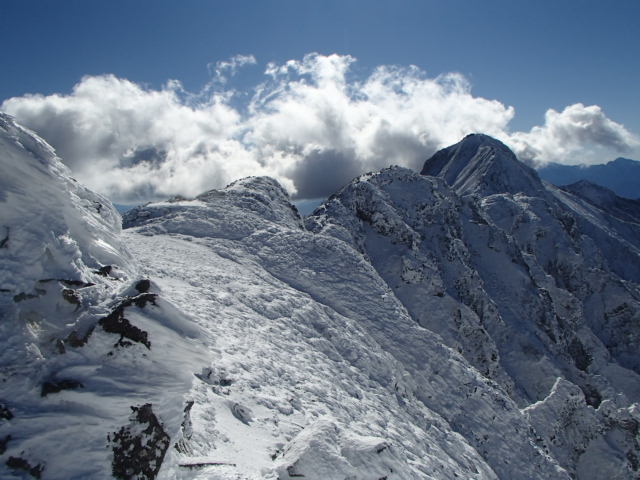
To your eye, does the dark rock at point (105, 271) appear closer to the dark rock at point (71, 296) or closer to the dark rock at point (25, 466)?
the dark rock at point (71, 296)

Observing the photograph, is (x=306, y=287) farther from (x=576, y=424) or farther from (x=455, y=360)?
(x=576, y=424)

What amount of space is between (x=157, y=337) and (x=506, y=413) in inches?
1007

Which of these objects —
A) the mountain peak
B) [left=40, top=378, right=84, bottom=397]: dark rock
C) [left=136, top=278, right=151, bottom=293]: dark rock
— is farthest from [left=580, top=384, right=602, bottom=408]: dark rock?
the mountain peak

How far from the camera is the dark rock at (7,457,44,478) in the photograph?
6.33 m

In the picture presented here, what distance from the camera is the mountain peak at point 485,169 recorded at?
101 meters

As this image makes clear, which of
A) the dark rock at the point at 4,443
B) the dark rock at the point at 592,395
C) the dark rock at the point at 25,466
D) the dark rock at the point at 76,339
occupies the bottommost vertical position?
the dark rock at the point at 25,466

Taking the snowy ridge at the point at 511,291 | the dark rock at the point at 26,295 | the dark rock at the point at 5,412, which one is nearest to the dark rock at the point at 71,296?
the dark rock at the point at 26,295

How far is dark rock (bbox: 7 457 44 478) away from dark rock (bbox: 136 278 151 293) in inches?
169

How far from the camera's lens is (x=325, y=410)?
13.5m

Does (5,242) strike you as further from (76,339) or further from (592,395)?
(592,395)

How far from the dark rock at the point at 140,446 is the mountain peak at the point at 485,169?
99.4m

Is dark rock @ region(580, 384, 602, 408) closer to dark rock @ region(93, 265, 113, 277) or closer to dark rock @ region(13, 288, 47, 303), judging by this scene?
dark rock @ region(93, 265, 113, 277)

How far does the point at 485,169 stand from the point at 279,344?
101 m

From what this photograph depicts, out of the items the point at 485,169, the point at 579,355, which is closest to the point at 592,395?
the point at 579,355
